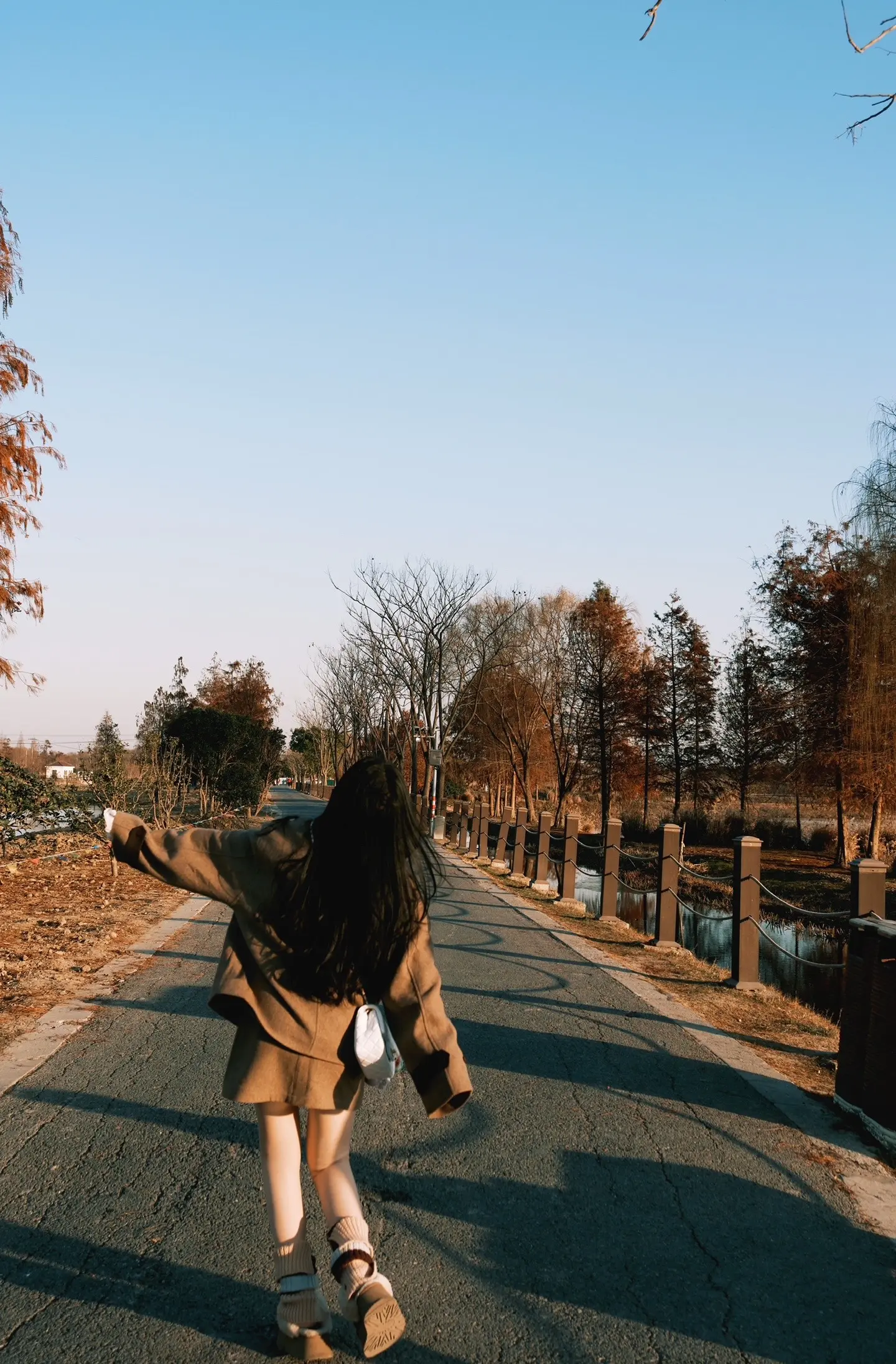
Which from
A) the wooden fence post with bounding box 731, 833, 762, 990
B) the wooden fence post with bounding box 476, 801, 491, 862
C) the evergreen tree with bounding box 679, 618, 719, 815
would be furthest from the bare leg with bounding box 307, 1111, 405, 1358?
the evergreen tree with bounding box 679, 618, 719, 815

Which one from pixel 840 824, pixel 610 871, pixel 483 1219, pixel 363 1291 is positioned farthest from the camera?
pixel 840 824

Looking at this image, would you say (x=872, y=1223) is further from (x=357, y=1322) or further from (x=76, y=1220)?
(x=76, y=1220)

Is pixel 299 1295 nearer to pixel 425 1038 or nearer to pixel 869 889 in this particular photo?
pixel 425 1038

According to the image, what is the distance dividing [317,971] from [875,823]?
25.5 m

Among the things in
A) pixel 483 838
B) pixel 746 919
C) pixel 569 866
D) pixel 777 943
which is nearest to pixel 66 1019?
pixel 746 919

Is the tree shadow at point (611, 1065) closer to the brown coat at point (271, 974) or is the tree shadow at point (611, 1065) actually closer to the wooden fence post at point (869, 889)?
the wooden fence post at point (869, 889)

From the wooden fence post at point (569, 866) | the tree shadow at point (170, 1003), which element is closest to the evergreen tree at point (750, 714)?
the wooden fence post at point (569, 866)

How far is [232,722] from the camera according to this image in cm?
3067

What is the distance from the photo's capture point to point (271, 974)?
3.04 m

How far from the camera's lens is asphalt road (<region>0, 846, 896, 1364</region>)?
121 inches

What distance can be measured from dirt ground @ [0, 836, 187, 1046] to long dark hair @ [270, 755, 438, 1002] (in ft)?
11.7

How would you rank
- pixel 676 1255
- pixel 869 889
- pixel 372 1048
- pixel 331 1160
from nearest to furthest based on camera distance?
1. pixel 372 1048
2. pixel 331 1160
3. pixel 676 1255
4. pixel 869 889

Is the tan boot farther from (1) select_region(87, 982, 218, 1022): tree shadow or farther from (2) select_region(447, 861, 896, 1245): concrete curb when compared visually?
(1) select_region(87, 982, 218, 1022): tree shadow

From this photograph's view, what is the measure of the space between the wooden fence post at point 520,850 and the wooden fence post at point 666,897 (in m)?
7.75
